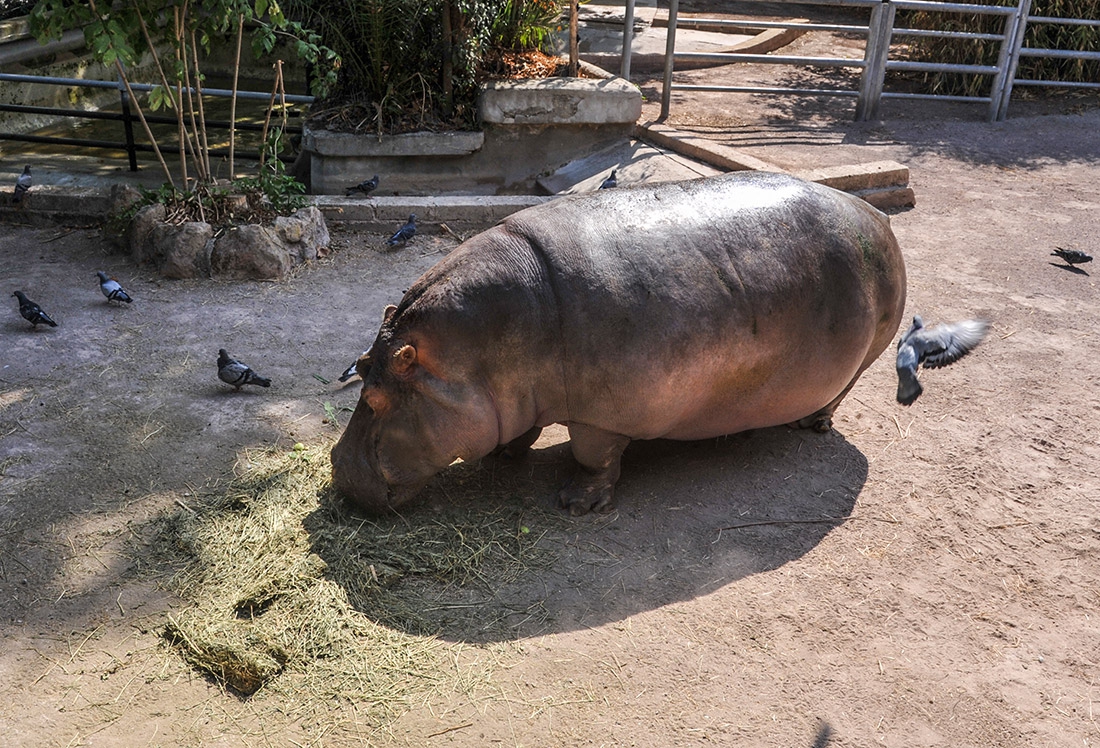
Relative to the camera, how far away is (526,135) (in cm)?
1003

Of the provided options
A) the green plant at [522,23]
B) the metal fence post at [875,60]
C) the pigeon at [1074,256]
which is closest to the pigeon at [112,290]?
the green plant at [522,23]

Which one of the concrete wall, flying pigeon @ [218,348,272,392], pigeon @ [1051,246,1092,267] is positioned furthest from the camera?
the concrete wall

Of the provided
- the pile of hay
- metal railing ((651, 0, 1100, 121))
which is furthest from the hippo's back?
metal railing ((651, 0, 1100, 121))

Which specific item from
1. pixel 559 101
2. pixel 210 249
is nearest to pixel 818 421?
pixel 210 249

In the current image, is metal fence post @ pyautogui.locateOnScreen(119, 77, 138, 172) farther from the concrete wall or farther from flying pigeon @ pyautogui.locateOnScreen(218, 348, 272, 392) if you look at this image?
flying pigeon @ pyautogui.locateOnScreen(218, 348, 272, 392)

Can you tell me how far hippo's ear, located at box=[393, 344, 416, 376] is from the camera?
422cm

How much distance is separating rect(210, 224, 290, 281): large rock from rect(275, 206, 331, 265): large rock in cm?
17

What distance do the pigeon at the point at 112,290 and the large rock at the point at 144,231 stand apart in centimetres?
79

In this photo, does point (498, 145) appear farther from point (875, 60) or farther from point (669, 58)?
point (875, 60)

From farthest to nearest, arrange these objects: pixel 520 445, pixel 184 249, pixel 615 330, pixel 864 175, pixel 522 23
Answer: pixel 522 23
pixel 864 175
pixel 184 249
pixel 520 445
pixel 615 330

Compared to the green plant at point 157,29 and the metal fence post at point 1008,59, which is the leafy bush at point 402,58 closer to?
the green plant at point 157,29

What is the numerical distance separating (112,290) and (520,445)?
11.6ft

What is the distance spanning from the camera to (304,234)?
787 cm

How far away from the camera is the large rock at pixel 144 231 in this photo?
7688mm
